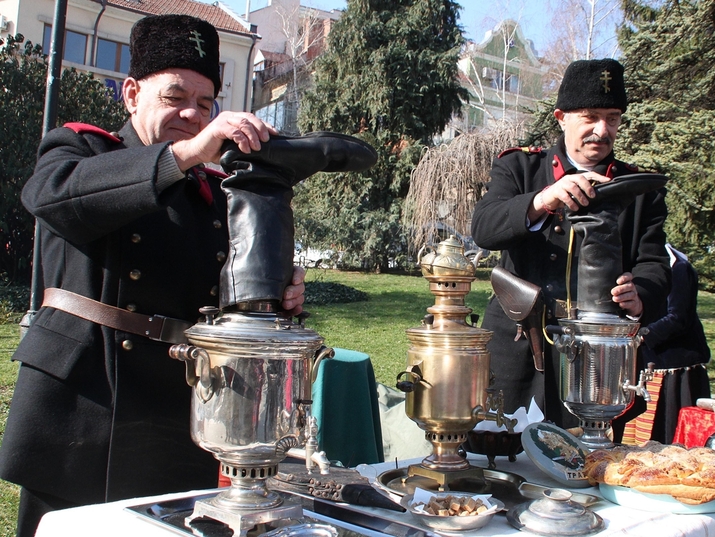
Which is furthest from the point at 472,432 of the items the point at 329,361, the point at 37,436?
the point at 329,361

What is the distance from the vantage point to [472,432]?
2.08 metres

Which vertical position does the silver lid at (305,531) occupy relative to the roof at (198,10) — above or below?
below

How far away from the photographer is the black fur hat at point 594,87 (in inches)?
98.7

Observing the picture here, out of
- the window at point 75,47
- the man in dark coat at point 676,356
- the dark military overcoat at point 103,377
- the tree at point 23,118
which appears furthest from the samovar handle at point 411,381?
the window at point 75,47

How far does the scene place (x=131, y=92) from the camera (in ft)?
7.06

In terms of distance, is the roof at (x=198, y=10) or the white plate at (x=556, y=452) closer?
the white plate at (x=556, y=452)

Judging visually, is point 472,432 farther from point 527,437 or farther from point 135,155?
point 135,155

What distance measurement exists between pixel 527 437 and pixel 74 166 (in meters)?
1.38

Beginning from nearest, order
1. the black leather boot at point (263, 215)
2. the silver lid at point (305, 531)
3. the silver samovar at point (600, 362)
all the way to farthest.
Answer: the silver lid at point (305, 531), the black leather boot at point (263, 215), the silver samovar at point (600, 362)

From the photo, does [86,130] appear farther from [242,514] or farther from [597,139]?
[597,139]

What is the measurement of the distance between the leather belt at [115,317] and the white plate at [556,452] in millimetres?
1002

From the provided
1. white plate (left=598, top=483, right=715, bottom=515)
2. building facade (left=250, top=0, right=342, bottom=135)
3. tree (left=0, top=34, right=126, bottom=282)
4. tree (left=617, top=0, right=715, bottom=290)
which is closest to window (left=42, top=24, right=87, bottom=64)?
building facade (left=250, top=0, right=342, bottom=135)

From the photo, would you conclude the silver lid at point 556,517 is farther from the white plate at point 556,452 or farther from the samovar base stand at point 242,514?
the samovar base stand at point 242,514

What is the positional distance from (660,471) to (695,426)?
0.83m
